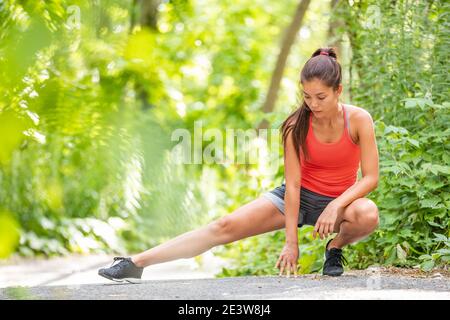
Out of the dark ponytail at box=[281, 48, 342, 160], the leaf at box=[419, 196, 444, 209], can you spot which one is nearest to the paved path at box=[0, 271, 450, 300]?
the leaf at box=[419, 196, 444, 209]

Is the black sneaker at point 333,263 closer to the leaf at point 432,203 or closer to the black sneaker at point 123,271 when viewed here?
the leaf at point 432,203

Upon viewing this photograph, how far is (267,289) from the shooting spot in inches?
127

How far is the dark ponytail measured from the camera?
3475 millimetres

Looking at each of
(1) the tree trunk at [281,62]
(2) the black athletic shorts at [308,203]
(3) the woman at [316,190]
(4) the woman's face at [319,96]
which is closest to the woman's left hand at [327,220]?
(3) the woman at [316,190]

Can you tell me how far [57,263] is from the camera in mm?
8344

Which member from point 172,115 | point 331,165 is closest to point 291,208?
point 331,165

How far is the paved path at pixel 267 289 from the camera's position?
118 inches

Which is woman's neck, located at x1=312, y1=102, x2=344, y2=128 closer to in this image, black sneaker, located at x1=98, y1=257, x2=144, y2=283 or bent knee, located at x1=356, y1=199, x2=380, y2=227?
bent knee, located at x1=356, y1=199, x2=380, y2=227

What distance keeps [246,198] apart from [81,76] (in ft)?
21.4

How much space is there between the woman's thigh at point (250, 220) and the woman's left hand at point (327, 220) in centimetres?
33

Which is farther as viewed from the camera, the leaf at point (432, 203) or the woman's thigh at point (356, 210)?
the leaf at point (432, 203)
